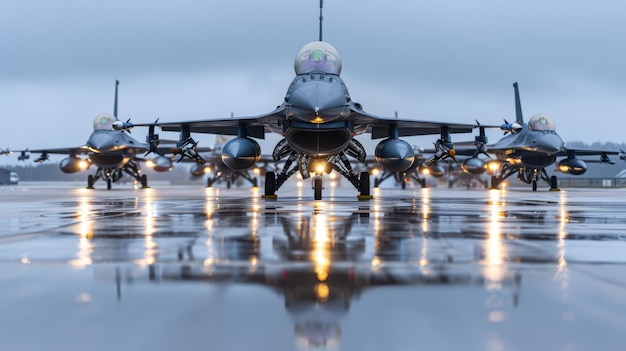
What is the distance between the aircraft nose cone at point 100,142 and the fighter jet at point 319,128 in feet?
40.6

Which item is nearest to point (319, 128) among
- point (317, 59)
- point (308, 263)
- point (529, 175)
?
point (317, 59)

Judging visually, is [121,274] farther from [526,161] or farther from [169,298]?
[526,161]

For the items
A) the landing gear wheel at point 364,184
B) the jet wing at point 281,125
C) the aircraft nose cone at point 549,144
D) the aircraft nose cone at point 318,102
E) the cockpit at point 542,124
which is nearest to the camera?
the aircraft nose cone at point 318,102

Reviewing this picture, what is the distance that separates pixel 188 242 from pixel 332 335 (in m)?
4.54

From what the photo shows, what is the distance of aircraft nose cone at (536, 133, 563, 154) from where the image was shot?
1340 inches

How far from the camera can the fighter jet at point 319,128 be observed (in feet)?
57.6

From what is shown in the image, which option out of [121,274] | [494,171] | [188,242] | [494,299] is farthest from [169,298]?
[494,171]

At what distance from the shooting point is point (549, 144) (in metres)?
34.1

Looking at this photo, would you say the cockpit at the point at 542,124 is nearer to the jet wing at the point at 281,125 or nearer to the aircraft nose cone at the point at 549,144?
the aircraft nose cone at the point at 549,144

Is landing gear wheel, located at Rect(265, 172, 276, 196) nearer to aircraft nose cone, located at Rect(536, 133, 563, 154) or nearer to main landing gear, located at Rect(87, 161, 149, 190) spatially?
main landing gear, located at Rect(87, 161, 149, 190)

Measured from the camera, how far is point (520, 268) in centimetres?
546

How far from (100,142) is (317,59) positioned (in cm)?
1982

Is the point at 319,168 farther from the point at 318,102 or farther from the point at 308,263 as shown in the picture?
the point at 308,263

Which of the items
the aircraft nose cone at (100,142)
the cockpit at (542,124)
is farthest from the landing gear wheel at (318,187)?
the cockpit at (542,124)
